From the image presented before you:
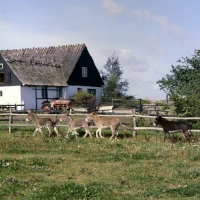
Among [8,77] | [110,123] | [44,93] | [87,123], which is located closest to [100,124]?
[110,123]

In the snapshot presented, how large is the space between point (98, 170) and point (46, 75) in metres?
38.8

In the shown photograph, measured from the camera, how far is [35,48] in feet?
197

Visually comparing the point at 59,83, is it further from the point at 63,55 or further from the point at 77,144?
the point at 77,144

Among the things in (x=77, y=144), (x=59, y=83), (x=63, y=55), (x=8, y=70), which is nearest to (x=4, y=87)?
(x=8, y=70)

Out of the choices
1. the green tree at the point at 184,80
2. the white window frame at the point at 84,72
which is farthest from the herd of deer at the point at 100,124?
the white window frame at the point at 84,72

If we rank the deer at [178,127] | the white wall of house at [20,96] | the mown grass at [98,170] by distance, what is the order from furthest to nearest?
the white wall of house at [20,96] → the deer at [178,127] → the mown grass at [98,170]

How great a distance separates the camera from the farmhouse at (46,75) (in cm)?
4666

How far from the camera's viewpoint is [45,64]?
51.0 meters

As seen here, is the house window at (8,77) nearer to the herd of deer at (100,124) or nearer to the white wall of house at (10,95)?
the white wall of house at (10,95)

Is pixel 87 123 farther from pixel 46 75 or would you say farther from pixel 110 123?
pixel 46 75

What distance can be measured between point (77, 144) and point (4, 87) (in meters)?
32.5

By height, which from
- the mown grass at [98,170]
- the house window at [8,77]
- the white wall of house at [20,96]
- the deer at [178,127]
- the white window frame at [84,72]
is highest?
the white window frame at [84,72]

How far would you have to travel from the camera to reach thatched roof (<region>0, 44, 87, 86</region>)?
154 ft

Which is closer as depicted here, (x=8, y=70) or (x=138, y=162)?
(x=138, y=162)
